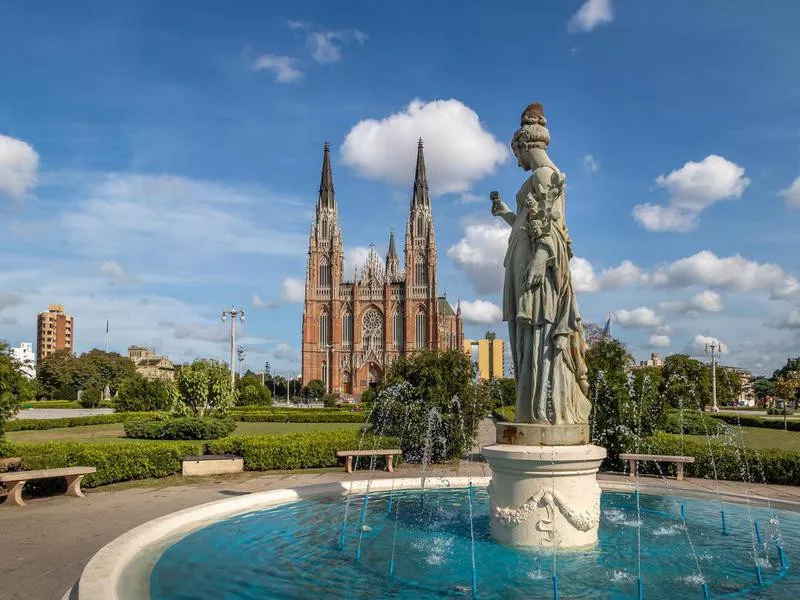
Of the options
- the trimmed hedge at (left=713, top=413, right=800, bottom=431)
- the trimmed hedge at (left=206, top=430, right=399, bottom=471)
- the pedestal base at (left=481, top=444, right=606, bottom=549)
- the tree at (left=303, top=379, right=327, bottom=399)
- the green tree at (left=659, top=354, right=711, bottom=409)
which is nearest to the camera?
the pedestal base at (left=481, top=444, right=606, bottom=549)

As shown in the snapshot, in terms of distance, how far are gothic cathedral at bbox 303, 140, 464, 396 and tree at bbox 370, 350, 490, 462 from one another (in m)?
64.9

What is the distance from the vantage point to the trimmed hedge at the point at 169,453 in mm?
11070

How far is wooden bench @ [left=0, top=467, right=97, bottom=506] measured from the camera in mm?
9431

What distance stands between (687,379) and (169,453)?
36.0 m

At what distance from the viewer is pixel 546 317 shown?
21.2 ft

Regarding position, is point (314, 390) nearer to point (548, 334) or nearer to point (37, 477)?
point (37, 477)

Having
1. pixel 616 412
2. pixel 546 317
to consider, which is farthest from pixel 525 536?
pixel 616 412

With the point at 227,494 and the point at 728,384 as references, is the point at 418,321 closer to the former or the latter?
the point at 728,384

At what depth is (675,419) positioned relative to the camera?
23922 millimetres

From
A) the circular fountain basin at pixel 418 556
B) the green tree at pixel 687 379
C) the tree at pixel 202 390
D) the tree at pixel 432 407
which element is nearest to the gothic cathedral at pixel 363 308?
the green tree at pixel 687 379

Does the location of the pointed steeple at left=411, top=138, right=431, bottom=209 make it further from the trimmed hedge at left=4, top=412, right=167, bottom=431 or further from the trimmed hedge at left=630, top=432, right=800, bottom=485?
the trimmed hedge at left=630, top=432, right=800, bottom=485

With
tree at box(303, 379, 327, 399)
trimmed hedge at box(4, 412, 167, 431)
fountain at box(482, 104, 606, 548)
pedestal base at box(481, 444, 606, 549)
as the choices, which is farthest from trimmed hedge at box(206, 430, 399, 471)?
tree at box(303, 379, 327, 399)

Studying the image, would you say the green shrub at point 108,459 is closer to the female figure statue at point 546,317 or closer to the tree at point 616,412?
the female figure statue at point 546,317

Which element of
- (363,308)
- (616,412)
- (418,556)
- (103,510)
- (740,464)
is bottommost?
(103,510)
